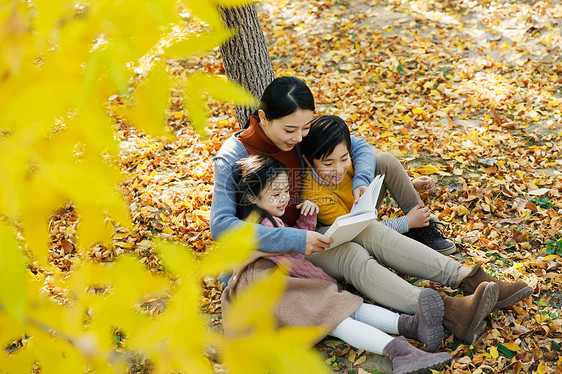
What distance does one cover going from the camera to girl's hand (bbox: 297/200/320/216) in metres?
2.67

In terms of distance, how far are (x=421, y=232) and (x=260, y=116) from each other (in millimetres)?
1223

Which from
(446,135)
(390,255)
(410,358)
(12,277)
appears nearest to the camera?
(12,277)

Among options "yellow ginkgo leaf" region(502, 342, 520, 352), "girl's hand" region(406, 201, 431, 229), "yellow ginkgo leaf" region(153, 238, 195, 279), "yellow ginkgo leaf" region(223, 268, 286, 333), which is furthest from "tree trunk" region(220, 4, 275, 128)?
"yellow ginkgo leaf" region(223, 268, 286, 333)

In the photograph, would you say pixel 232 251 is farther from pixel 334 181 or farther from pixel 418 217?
pixel 418 217

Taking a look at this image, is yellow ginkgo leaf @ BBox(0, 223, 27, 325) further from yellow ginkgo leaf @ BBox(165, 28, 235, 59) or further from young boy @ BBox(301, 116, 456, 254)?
young boy @ BBox(301, 116, 456, 254)

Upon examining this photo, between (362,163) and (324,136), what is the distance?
310 mm

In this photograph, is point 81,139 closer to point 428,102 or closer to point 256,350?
point 256,350

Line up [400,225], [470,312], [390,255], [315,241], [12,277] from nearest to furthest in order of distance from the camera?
[12,277]
[470,312]
[315,241]
[390,255]
[400,225]

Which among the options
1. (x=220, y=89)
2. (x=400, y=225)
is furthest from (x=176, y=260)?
(x=400, y=225)

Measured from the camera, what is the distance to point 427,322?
2312 mm

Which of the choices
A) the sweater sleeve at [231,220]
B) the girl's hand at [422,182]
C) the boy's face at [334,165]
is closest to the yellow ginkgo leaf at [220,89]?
the sweater sleeve at [231,220]

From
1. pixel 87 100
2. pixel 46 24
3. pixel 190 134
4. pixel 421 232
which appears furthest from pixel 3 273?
pixel 190 134

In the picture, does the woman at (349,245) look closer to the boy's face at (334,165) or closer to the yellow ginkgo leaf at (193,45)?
the boy's face at (334,165)

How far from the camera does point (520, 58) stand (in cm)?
529
